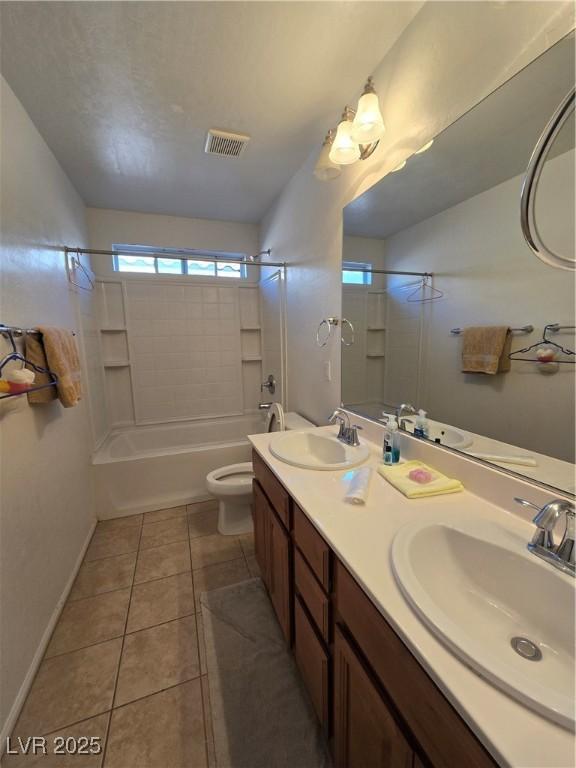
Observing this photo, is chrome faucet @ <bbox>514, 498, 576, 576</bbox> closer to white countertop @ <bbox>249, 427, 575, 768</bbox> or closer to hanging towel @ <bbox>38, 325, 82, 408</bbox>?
white countertop @ <bbox>249, 427, 575, 768</bbox>

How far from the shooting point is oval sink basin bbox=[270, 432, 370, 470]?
1271 mm

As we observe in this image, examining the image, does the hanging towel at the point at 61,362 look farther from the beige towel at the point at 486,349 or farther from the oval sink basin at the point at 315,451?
the beige towel at the point at 486,349

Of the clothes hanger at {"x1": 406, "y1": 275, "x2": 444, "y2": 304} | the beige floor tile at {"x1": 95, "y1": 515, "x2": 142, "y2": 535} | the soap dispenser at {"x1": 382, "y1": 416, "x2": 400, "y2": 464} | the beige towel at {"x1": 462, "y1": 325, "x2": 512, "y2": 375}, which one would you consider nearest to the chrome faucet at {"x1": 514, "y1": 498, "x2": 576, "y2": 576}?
the beige towel at {"x1": 462, "y1": 325, "x2": 512, "y2": 375}

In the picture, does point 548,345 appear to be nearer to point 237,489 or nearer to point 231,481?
point 237,489

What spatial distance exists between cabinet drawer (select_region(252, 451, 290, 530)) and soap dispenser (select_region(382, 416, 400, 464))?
0.44m

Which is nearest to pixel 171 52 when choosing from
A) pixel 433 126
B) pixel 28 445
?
pixel 433 126

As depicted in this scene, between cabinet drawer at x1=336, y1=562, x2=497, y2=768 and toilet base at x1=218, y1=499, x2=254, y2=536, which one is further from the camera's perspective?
toilet base at x1=218, y1=499, x2=254, y2=536

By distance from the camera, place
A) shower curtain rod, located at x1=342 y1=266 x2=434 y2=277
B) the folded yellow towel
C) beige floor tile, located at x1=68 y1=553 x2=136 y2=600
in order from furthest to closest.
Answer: beige floor tile, located at x1=68 y1=553 x2=136 y2=600 → shower curtain rod, located at x1=342 y1=266 x2=434 y2=277 → the folded yellow towel

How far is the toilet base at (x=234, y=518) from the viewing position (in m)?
2.13

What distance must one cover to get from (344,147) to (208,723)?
7.74 feet

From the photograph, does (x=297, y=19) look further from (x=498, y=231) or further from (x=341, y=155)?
(x=498, y=231)

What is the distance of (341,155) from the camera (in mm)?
1349

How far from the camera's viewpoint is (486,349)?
3.18ft

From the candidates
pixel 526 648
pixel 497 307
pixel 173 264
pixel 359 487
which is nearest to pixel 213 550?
pixel 359 487
